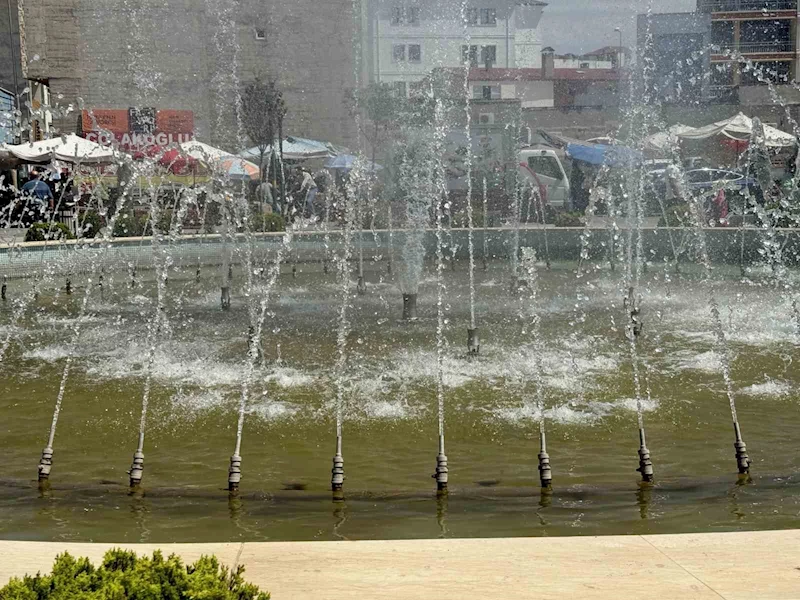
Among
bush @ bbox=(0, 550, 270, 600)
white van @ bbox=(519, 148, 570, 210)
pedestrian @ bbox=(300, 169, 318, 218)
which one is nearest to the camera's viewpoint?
bush @ bbox=(0, 550, 270, 600)

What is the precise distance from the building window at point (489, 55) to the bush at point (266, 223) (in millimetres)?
21574

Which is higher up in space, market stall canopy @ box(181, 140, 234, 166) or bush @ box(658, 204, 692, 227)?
market stall canopy @ box(181, 140, 234, 166)

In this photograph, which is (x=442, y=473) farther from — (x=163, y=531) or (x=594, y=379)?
(x=594, y=379)

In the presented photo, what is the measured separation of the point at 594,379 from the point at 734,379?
4.15ft

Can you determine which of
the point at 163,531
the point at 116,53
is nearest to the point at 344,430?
the point at 163,531

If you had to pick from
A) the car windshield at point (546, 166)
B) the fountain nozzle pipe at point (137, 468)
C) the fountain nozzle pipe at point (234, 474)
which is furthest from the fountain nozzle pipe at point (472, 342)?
the car windshield at point (546, 166)

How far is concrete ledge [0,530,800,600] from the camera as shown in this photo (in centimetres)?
404

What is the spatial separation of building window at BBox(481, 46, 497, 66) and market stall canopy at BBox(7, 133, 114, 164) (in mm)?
22883

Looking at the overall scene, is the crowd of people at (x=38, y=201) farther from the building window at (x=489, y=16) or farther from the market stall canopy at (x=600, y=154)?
the building window at (x=489, y=16)

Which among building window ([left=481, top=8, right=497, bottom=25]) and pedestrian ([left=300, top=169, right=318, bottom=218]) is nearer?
pedestrian ([left=300, top=169, right=318, bottom=218])

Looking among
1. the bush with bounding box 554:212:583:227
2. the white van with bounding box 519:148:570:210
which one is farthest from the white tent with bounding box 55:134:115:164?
the white van with bounding box 519:148:570:210

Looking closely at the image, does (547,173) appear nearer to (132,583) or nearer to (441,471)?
(441,471)

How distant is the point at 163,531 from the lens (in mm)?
5832

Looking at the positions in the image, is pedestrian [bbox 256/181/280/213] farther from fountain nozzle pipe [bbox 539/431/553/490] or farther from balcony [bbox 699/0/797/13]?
balcony [bbox 699/0/797/13]
